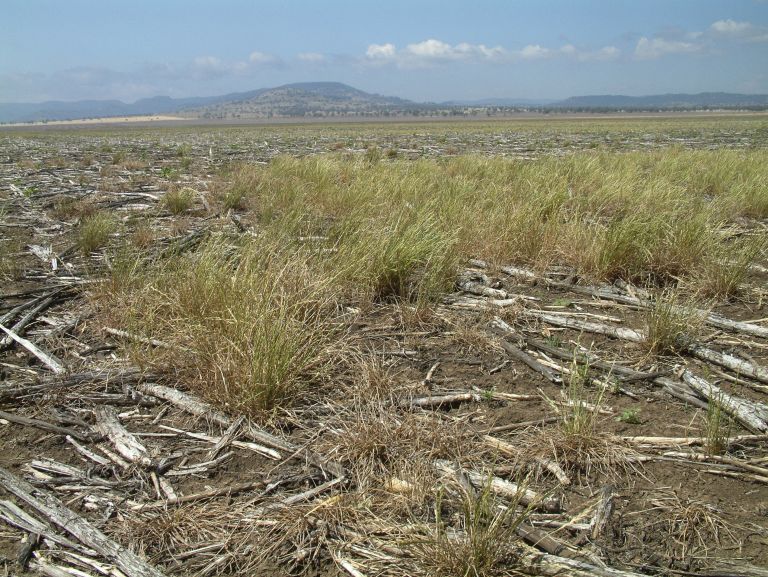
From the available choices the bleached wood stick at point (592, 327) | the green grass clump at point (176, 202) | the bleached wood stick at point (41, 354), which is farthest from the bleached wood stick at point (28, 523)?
the green grass clump at point (176, 202)

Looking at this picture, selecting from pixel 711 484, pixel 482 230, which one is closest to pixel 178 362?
pixel 711 484

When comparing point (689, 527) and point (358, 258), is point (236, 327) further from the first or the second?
point (689, 527)

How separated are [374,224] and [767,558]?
14.7ft

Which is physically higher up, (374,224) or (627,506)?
(374,224)

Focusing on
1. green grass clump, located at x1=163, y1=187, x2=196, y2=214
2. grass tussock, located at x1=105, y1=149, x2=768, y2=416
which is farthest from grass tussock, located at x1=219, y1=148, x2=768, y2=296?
green grass clump, located at x1=163, y1=187, x2=196, y2=214

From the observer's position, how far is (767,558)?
182 cm

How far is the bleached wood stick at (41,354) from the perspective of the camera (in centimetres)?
314

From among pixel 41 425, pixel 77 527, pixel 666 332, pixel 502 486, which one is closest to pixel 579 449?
pixel 502 486

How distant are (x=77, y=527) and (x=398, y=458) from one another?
52.3 inches

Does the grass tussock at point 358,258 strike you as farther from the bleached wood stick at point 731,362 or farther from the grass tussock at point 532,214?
the bleached wood stick at point 731,362

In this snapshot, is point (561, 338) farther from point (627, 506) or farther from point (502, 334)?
point (627, 506)

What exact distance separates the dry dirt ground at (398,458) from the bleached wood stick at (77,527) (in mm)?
14

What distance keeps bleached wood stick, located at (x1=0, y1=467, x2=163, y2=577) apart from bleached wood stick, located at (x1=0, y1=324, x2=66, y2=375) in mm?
935

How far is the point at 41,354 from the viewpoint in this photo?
3271mm
